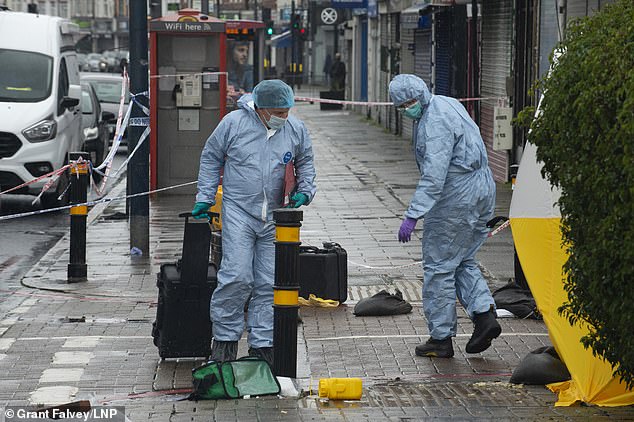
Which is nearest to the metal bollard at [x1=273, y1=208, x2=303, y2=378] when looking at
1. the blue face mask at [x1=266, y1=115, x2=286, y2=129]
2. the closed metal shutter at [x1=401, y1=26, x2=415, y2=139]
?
the blue face mask at [x1=266, y1=115, x2=286, y2=129]

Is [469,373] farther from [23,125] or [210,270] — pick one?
[23,125]

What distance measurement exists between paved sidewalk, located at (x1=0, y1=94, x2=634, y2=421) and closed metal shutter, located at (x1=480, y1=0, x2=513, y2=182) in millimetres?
6757

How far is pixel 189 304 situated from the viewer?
28.1 feet

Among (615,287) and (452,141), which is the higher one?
(452,141)

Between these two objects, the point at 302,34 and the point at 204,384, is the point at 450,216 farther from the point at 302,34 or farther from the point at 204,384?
the point at 302,34

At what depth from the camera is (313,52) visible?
256 ft

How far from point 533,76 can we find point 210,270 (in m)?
11.4

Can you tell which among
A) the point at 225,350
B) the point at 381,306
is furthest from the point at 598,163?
the point at 381,306

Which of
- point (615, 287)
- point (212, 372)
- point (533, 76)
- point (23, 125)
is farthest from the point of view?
point (533, 76)

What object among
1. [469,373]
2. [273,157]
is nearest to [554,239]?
[469,373]

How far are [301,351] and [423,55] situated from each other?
22.1 meters

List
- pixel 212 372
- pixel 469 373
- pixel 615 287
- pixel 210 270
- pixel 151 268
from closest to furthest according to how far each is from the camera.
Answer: pixel 615 287 < pixel 212 372 < pixel 469 373 < pixel 210 270 < pixel 151 268

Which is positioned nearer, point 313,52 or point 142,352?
point 142,352

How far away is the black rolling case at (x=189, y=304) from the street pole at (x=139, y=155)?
16.0 feet
